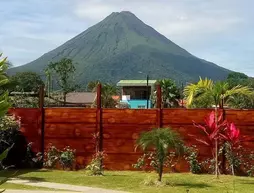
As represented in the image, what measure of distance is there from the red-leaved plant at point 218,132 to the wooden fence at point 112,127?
326 mm

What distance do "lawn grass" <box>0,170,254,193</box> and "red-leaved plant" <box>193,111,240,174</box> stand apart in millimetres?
985

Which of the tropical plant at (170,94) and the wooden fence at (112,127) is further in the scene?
the tropical plant at (170,94)

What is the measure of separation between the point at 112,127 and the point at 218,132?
3508 millimetres

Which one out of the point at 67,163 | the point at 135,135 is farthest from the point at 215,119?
the point at 67,163

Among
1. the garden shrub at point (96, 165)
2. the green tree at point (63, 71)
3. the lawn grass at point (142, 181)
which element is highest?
the green tree at point (63, 71)

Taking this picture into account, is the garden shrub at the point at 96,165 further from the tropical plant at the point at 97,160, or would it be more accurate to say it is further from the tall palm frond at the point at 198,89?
the tall palm frond at the point at 198,89

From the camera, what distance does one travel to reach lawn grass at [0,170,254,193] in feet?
38.8

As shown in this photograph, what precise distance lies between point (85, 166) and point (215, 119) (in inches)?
180

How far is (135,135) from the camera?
1550 cm

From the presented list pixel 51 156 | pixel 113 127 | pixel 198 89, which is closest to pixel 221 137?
pixel 198 89

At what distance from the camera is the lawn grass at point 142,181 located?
11.8 m

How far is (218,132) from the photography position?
47.0 feet

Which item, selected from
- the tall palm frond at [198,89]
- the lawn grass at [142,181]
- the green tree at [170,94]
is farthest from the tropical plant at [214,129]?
the green tree at [170,94]

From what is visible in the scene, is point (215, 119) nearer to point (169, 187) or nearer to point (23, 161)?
point (169, 187)
